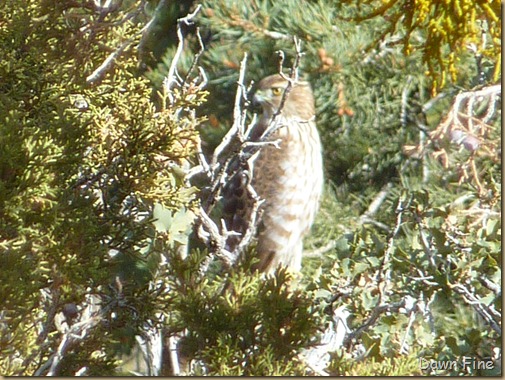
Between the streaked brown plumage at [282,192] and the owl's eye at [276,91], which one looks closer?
the streaked brown plumage at [282,192]

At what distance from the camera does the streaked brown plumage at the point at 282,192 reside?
290 centimetres

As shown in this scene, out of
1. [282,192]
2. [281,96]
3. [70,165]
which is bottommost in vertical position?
[282,192]

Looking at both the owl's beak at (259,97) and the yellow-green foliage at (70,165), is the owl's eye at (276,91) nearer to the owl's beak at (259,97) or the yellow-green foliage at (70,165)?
the owl's beak at (259,97)

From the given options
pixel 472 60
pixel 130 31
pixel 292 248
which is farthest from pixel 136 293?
pixel 472 60

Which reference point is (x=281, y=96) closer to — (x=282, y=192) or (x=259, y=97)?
(x=259, y=97)

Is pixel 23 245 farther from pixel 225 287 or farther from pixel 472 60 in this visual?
pixel 472 60

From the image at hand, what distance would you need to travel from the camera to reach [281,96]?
3.02 meters

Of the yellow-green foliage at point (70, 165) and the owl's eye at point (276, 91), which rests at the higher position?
the yellow-green foliage at point (70, 165)

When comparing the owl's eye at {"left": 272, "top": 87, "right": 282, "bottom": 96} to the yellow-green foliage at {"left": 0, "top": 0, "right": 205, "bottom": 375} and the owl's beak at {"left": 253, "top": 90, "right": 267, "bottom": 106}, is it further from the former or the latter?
the yellow-green foliage at {"left": 0, "top": 0, "right": 205, "bottom": 375}

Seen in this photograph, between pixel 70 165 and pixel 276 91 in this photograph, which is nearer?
pixel 70 165

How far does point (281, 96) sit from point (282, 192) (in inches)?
13.1

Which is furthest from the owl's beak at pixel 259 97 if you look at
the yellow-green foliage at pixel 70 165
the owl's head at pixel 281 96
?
the yellow-green foliage at pixel 70 165

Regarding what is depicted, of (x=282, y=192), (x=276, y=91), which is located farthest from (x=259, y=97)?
Result: (x=282, y=192)

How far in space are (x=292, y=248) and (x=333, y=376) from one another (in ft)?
5.09
